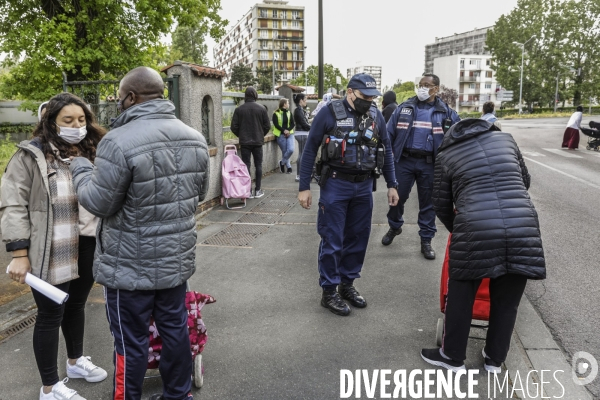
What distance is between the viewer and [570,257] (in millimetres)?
5828

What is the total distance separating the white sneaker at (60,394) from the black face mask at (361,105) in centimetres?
293

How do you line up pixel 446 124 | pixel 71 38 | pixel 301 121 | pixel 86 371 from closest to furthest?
pixel 86 371 → pixel 446 124 → pixel 301 121 → pixel 71 38

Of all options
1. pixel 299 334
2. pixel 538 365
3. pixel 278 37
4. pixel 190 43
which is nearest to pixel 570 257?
pixel 538 365

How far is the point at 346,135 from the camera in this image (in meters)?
4.16

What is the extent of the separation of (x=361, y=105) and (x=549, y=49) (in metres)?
72.4

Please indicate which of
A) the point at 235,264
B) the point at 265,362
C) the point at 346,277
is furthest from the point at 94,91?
the point at 265,362

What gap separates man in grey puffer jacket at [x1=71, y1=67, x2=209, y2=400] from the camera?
2434mm

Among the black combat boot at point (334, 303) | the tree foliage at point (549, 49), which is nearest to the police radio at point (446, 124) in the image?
the black combat boot at point (334, 303)

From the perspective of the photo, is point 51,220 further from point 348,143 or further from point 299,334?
point 348,143

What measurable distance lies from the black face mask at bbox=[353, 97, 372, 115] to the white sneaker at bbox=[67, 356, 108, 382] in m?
2.77

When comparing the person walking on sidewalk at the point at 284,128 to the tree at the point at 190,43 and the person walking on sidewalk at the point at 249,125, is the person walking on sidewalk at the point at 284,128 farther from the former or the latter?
the tree at the point at 190,43

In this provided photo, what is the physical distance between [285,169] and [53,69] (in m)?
8.70

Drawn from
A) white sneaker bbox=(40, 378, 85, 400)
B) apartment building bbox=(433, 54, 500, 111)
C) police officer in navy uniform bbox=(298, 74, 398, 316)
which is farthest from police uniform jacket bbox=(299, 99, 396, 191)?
apartment building bbox=(433, 54, 500, 111)

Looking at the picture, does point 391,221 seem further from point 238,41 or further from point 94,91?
point 238,41
